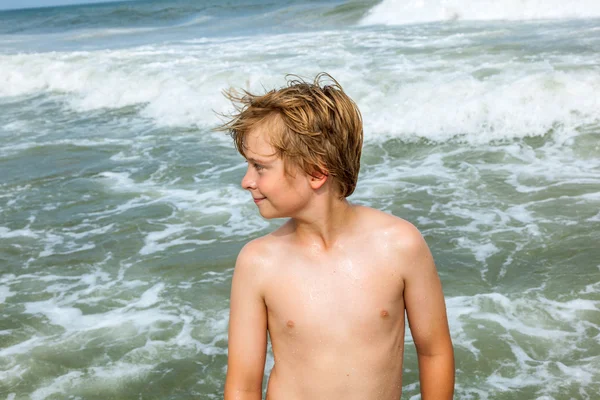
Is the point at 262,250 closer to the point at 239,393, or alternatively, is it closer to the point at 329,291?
the point at 329,291

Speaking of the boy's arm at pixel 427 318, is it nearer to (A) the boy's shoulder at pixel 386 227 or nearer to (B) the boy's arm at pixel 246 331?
(A) the boy's shoulder at pixel 386 227

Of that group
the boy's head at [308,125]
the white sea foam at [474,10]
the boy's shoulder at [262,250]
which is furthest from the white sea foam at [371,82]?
the boy's head at [308,125]

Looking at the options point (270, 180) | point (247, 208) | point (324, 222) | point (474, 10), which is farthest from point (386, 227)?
point (474, 10)

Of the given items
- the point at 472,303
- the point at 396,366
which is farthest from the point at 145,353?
the point at 396,366

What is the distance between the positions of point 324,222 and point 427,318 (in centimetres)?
38

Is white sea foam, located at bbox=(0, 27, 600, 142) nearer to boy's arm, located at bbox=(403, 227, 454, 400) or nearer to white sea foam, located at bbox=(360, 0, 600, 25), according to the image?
white sea foam, located at bbox=(360, 0, 600, 25)

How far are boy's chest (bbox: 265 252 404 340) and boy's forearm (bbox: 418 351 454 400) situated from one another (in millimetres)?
138

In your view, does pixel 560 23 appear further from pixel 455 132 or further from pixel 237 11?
pixel 237 11

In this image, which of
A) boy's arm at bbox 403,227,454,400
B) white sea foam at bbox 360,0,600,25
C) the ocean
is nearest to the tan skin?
boy's arm at bbox 403,227,454,400

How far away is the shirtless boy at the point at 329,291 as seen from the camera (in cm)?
192

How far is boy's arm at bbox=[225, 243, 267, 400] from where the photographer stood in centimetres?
197

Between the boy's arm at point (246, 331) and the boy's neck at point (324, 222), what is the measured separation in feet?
0.48

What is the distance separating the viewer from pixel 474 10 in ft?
74.7

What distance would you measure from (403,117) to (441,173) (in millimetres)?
2750
